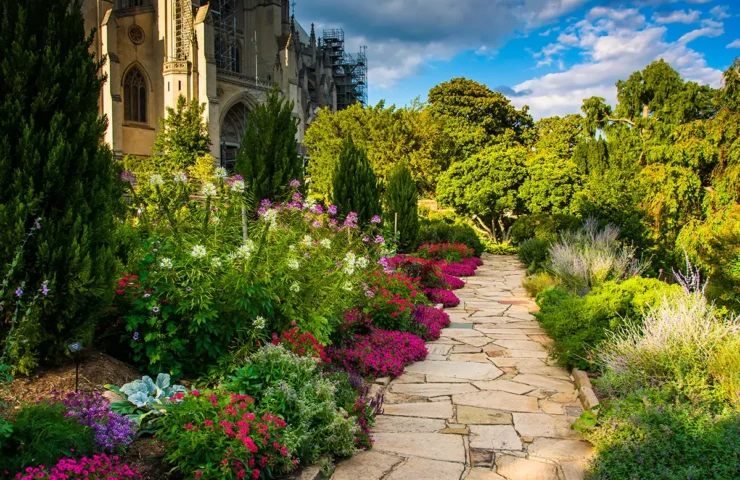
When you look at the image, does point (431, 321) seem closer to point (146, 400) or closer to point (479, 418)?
point (479, 418)

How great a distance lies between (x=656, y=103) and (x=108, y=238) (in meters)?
28.7

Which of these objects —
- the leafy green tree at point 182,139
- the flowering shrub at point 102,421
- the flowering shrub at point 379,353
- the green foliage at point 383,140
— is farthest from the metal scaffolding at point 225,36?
the flowering shrub at point 102,421

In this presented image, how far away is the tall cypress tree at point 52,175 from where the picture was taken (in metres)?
3.59

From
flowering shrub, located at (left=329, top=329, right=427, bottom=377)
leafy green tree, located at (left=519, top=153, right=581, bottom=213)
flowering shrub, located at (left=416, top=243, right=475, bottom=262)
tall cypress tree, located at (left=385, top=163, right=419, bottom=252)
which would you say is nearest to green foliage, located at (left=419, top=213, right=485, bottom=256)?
tall cypress tree, located at (left=385, top=163, right=419, bottom=252)

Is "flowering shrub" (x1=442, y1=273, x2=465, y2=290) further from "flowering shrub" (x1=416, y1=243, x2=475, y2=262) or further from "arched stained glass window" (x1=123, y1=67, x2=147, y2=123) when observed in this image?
"arched stained glass window" (x1=123, y1=67, x2=147, y2=123)

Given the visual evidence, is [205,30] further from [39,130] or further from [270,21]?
[39,130]

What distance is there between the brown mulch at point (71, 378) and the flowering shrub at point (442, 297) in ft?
21.4

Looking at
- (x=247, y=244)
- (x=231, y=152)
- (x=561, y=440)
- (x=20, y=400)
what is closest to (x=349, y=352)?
(x=247, y=244)

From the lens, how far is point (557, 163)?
68.7ft

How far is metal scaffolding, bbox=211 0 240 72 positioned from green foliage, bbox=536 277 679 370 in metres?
37.1

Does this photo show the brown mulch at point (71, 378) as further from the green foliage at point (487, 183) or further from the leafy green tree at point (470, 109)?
the leafy green tree at point (470, 109)

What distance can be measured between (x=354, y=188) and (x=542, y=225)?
28.5 feet

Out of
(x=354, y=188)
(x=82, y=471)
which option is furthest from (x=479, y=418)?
(x=354, y=188)

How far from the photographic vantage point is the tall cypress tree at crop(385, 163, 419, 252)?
15.7 metres
